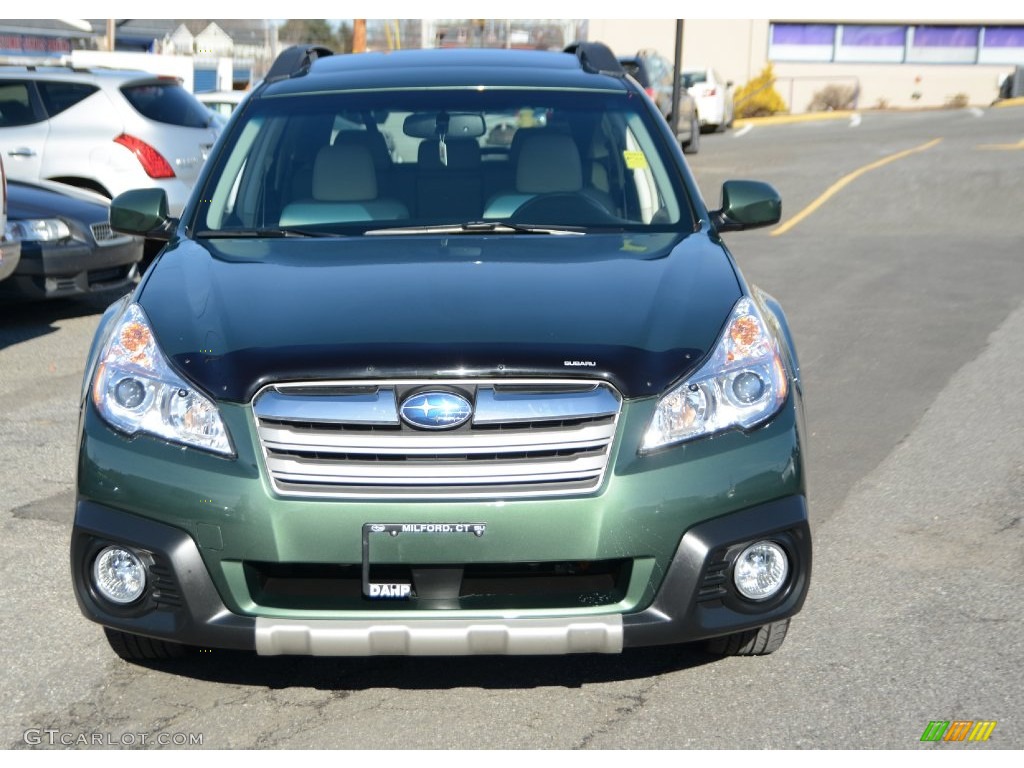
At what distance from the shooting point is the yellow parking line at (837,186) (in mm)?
15617

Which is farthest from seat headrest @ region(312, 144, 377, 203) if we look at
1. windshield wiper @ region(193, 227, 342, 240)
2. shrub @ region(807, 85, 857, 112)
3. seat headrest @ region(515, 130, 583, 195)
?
shrub @ region(807, 85, 857, 112)

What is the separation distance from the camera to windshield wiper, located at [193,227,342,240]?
4895mm

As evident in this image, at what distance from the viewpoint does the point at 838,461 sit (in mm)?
6484

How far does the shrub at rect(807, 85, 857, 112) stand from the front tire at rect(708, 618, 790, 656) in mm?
42778

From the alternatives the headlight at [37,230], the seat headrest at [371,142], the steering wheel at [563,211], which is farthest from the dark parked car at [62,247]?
the steering wheel at [563,211]

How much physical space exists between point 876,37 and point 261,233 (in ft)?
164

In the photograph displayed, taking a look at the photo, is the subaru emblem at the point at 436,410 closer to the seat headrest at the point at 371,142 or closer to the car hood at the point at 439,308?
the car hood at the point at 439,308

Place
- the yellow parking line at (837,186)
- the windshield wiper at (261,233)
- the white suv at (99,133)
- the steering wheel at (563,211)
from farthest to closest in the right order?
the yellow parking line at (837,186) < the white suv at (99,133) < the steering wheel at (563,211) < the windshield wiper at (261,233)

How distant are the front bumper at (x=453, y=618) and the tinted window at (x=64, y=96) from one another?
9.34m

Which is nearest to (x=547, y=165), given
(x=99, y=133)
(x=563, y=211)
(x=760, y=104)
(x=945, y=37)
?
(x=563, y=211)

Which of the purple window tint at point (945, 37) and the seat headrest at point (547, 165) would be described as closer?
the seat headrest at point (547, 165)

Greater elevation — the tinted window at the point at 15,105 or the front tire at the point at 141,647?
the tinted window at the point at 15,105
